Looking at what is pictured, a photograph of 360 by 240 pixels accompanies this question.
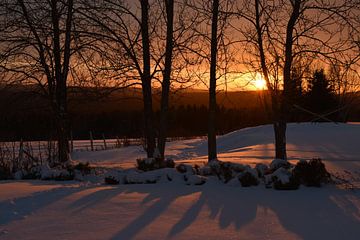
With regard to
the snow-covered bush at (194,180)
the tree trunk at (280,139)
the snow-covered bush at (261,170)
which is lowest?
the snow-covered bush at (194,180)

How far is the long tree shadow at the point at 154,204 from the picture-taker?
155 inches

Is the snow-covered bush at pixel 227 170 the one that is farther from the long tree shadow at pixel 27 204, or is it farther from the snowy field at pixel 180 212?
the long tree shadow at pixel 27 204

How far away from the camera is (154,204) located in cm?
514

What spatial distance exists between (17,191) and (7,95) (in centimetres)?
679

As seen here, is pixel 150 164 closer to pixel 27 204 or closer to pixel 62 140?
pixel 27 204

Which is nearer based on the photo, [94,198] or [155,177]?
[94,198]

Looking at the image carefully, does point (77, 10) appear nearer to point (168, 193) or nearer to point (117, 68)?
point (117, 68)

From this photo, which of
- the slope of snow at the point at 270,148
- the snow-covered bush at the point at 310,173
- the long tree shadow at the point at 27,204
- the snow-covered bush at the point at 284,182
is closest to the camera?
the long tree shadow at the point at 27,204

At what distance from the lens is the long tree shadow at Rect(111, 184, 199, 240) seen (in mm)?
3943

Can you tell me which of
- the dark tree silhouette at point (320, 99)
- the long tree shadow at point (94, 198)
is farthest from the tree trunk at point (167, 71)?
the dark tree silhouette at point (320, 99)

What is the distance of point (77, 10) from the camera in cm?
974

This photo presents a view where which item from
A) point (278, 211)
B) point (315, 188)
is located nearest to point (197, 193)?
point (278, 211)

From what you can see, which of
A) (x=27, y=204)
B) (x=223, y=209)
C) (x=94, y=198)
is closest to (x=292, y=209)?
(x=223, y=209)

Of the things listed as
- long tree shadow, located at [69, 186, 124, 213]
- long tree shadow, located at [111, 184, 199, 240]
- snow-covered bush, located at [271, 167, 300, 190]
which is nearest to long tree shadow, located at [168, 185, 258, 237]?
→ long tree shadow, located at [111, 184, 199, 240]
